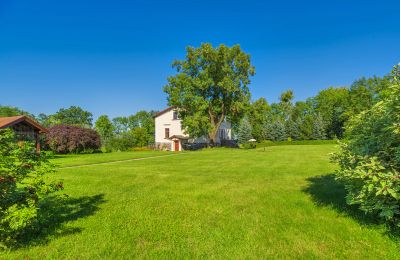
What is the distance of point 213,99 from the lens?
41.2m

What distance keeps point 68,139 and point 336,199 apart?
33.4 metres

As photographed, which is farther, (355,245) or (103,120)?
(103,120)

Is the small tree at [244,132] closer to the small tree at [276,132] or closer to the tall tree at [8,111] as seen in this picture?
the small tree at [276,132]

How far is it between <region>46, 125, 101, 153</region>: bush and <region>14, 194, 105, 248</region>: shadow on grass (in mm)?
28853

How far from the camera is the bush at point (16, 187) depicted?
397cm

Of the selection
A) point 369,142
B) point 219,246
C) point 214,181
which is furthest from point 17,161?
point 214,181

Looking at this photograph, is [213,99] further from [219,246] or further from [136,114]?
[136,114]

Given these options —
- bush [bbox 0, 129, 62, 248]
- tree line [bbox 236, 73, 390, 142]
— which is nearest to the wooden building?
bush [bbox 0, 129, 62, 248]

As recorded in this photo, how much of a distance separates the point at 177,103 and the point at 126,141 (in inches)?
481

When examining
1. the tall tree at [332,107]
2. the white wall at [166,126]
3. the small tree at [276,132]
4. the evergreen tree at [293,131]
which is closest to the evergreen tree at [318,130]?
the tall tree at [332,107]

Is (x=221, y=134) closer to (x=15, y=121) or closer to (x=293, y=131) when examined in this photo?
(x=293, y=131)

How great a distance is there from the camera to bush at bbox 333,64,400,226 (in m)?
4.50

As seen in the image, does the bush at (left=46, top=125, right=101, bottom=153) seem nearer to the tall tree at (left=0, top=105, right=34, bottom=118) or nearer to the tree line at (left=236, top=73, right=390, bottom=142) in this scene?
the tree line at (left=236, top=73, right=390, bottom=142)

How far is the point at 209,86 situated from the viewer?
39688 millimetres
